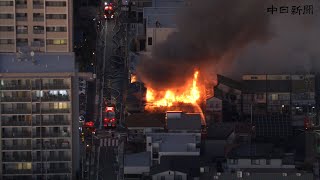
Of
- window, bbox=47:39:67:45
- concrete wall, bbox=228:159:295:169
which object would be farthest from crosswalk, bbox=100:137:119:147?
window, bbox=47:39:67:45

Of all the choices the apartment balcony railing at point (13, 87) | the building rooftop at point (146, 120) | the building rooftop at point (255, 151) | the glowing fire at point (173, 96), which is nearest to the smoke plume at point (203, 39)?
the glowing fire at point (173, 96)

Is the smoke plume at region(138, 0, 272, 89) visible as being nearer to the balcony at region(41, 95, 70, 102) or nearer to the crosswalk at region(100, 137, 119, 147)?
the crosswalk at region(100, 137, 119, 147)

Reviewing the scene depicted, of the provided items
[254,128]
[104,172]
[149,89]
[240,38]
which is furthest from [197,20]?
[104,172]

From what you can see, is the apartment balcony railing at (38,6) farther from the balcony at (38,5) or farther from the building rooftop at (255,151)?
the building rooftop at (255,151)

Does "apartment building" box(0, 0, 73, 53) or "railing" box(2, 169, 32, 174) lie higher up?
"apartment building" box(0, 0, 73, 53)

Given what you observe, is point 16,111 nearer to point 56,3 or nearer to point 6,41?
point 56,3

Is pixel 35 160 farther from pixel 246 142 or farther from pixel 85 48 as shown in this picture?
pixel 85 48
